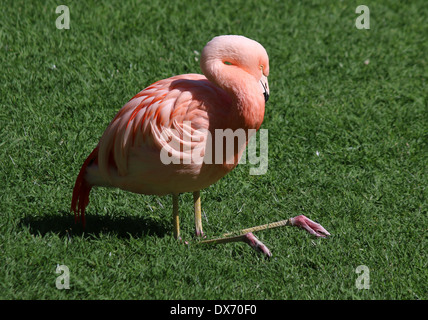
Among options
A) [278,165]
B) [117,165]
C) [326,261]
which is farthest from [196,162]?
[278,165]

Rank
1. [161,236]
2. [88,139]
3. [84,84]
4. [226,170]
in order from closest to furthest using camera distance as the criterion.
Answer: [226,170]
[161,236]
[88,139]
[84,84]

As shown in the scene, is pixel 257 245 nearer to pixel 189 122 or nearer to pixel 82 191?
pixel 189 122

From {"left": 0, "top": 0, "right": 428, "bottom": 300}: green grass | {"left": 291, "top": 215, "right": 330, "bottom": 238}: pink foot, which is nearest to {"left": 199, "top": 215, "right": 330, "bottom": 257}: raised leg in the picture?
{"left": 291, "top": 215, "right": 330, "bottom": 238}: pink foot

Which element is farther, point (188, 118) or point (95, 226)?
point (95, 226)

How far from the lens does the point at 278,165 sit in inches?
196

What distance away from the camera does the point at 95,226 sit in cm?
411

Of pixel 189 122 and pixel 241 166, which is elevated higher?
pixel 189 122

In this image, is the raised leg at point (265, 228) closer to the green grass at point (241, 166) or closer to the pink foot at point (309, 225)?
the pink foot at point (309, 225)

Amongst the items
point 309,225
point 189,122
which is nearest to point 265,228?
point 309,225

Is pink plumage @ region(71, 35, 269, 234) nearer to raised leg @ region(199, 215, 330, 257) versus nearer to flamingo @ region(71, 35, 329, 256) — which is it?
flamingo @ region(71, 35, 329, 256)

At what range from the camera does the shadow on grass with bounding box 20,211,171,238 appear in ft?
13.0

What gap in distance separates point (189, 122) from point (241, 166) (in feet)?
5.16
